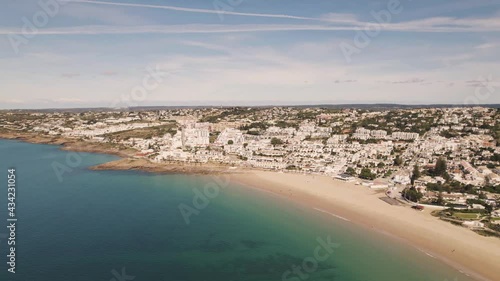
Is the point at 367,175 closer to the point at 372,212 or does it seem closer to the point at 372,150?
the point at 372,212

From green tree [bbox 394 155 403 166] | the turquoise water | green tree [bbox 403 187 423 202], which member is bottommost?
the turquoise water

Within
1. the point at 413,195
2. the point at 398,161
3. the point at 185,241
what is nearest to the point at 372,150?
the point at 398,161

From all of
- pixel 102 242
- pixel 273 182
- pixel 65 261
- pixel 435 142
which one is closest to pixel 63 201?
pixel 102 242

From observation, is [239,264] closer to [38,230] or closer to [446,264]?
[446,264]

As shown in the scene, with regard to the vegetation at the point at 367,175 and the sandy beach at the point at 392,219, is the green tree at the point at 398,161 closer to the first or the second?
the vegetation at the point at 367,175

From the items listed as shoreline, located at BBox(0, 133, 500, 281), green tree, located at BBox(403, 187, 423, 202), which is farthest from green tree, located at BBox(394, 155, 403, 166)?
green tree, located at BBox(403, 187, 423, 202)

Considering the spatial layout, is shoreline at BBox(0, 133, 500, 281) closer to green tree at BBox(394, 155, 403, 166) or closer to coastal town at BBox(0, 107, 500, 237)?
coastal town at BBox(0, 107, 500, 237)
